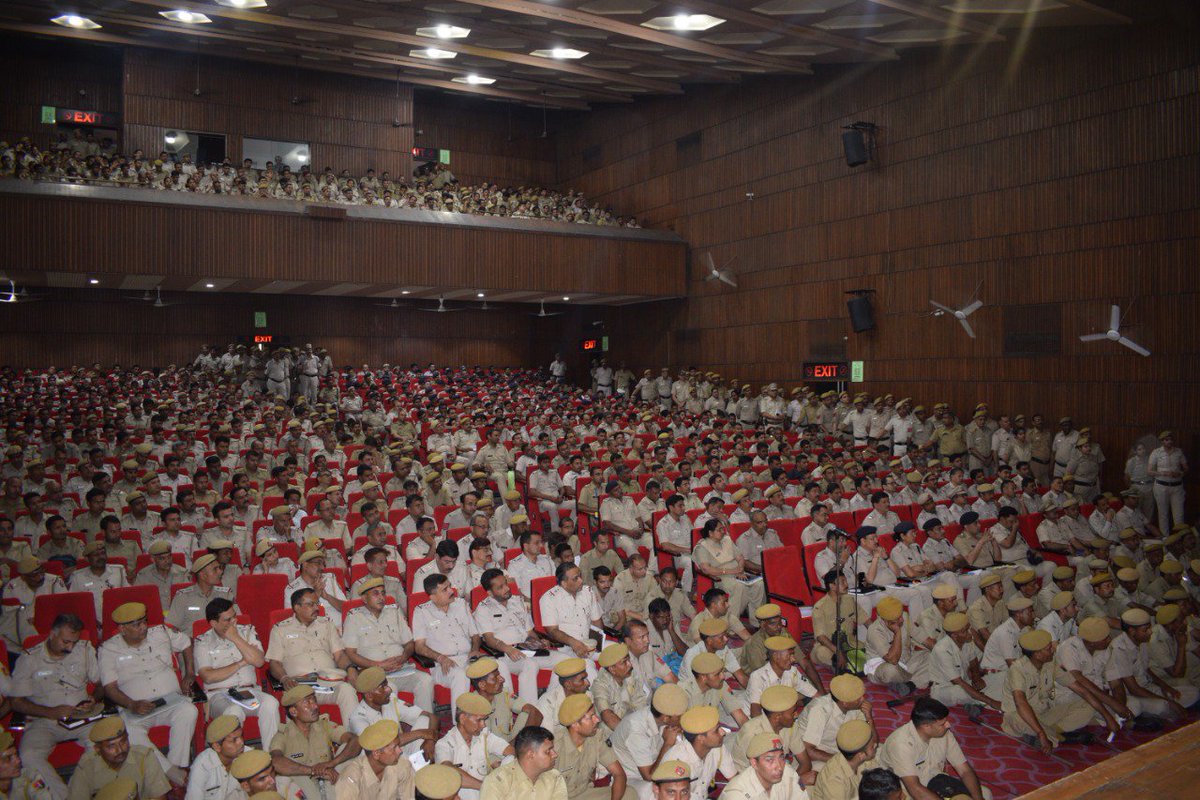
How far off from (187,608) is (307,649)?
1.06 m

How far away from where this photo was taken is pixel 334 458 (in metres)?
10.2

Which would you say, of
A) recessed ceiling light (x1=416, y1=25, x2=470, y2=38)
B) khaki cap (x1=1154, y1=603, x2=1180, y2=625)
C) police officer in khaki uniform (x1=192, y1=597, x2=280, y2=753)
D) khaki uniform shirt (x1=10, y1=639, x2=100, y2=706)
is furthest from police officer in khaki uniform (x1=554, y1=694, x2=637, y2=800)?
recessed ceiling light (x1=416, y1=25, x2=470, y2=38)

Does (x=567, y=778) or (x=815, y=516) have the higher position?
(x=815, y=516)

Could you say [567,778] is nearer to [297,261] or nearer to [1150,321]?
[1150,321]

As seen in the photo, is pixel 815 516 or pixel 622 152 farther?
pixel 622 152

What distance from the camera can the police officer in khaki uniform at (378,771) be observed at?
12.8 ft

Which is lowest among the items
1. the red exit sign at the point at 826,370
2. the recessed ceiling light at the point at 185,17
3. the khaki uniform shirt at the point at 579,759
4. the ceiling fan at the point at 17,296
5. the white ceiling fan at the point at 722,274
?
the khaki uniform shirt at the point at 579,759

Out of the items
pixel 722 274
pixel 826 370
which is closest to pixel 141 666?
pixel 826 370

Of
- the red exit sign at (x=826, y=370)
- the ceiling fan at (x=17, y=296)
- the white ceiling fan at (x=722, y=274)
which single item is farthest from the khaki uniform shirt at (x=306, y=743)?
the ceiling fan at (x=17, y=296)

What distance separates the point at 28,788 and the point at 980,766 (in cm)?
481

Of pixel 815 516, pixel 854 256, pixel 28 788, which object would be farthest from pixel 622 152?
pixel 28 788

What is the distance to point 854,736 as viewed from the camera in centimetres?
393

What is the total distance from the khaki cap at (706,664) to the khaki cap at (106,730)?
2749mm

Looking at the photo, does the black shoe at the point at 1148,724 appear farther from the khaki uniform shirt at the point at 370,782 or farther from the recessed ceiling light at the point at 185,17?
the recessed ceiling light at the point at 185,17
